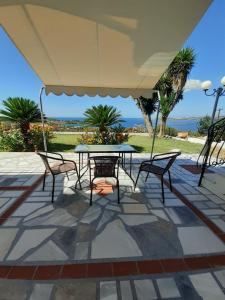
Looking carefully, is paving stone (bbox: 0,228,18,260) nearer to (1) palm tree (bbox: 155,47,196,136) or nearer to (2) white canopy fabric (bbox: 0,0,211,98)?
(2) white canopy fabric (bbox: 0,0,211,98)

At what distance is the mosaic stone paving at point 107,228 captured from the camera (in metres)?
2.23

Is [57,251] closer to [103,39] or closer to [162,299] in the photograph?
[162,299]

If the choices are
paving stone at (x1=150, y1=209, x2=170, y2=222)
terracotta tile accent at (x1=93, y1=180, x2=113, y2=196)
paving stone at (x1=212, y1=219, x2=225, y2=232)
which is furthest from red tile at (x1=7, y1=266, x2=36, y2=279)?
paving stone at (x1=212, y1=219, x2=225, y2=232)

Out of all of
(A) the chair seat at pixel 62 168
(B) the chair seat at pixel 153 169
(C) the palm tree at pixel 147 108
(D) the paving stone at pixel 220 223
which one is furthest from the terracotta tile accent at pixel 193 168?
(C) the palm tree at pixel 147 108

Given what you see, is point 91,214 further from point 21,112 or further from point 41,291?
point 21,112

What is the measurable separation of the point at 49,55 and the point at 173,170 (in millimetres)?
4134

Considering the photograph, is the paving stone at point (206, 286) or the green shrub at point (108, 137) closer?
the paving stone at point (206, 286)

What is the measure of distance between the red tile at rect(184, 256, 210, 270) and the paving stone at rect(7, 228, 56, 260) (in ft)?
5.40

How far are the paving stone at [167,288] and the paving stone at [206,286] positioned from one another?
0.19m

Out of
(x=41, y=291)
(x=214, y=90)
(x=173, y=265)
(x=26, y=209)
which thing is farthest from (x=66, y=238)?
(x=214, y=90)

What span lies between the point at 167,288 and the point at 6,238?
190cm

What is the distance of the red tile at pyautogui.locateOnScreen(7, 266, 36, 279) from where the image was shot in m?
1.89

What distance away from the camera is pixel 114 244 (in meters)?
2.38

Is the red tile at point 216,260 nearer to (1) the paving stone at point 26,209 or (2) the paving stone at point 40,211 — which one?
(2) the paving stone at point 40,211
